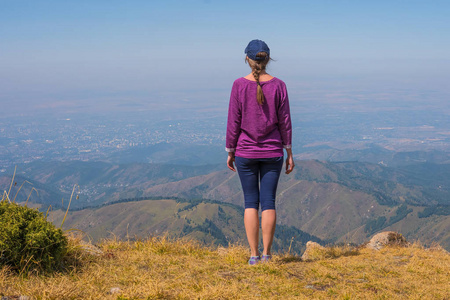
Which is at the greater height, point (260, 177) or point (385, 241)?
point (260, 177)

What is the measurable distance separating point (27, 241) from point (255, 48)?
4710 millimetres

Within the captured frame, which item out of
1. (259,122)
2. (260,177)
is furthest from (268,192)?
(259,122)

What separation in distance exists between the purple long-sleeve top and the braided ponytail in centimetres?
10

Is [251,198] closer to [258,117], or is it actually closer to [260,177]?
[260,177]

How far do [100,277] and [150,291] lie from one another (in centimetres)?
Answer: 131

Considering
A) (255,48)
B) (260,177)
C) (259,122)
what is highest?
→ (255,48)

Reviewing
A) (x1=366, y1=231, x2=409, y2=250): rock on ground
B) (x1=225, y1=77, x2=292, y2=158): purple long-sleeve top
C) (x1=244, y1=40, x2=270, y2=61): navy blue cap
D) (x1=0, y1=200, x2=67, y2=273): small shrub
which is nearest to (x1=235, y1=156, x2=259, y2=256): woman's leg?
(x1=225, y1=77, x2=292, y2=158): purple long-sleeve top

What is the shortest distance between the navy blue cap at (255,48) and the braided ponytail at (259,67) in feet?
0.16

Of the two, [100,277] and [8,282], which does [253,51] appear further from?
[8,282]

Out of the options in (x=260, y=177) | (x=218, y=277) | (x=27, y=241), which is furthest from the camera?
(x=260, y=177)

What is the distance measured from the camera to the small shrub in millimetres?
5645

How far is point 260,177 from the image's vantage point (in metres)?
6.80

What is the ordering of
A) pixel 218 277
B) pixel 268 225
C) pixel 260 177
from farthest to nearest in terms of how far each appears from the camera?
pixel 260 177 → pixel 268 225 → pixel 218 277

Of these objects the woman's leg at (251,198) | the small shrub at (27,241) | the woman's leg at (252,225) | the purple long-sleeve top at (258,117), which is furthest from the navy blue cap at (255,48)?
the small shrub at (27,241)
